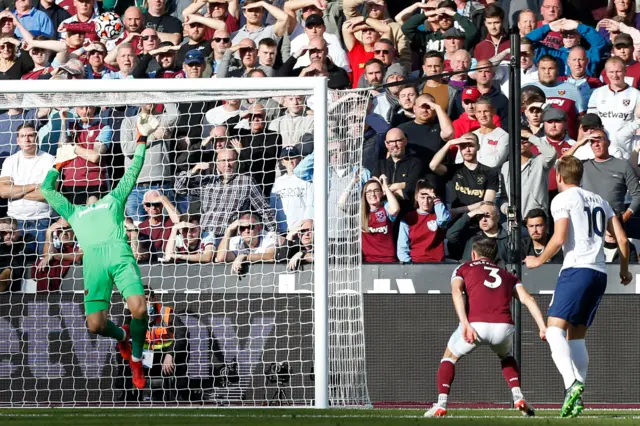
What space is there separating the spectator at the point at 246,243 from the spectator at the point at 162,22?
154 inches

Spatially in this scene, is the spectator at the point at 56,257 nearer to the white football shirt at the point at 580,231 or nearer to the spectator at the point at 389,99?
the spectator at the point at 389,99

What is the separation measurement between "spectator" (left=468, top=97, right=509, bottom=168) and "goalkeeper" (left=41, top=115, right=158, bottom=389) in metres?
3.52

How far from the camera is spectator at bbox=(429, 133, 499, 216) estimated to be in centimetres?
1141

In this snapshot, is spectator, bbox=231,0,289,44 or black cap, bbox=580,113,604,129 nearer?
black cap, bbox=580,113,604,129

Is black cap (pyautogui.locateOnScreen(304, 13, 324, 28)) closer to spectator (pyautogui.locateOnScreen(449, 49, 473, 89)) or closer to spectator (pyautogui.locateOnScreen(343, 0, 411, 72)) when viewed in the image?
spectator (pyautogui.locateOnScreen(343, 0, 411, 72))

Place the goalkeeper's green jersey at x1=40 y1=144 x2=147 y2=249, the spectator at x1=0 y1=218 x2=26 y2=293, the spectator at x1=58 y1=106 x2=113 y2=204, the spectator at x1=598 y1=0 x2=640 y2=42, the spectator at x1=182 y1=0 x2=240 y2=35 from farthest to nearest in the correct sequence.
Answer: the spectator at x1=182 y1=0 x2=240 y2=35 → the spectator at x1=598 y1=0 x2=640 y2=42 → the spectator at x1=58 y1=106 x2=113 y2=204 → the spectator at x1=0 y1=218 x2=26 y2=293 → the goalkeeper's green jersey at x1=40 y1=144 x2=147 y2=249

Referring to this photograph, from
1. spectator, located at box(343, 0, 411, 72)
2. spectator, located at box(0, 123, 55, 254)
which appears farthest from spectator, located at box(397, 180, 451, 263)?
spectator, located at box(0, 123, 55, 254)

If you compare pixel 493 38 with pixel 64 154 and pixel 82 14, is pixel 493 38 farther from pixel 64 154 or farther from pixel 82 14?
pixel 82 14

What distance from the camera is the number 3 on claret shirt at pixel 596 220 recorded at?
8242 mm

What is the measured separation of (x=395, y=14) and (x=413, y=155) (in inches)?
129

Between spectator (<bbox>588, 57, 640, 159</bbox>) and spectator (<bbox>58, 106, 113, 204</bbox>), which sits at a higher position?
spectator (<bbox>588, 57, 640, 159</bbox>)

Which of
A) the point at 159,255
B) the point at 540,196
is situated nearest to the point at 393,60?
the point at 540,196

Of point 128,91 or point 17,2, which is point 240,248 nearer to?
point 128,91

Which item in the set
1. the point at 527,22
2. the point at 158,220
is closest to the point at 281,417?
the point at 158,220
